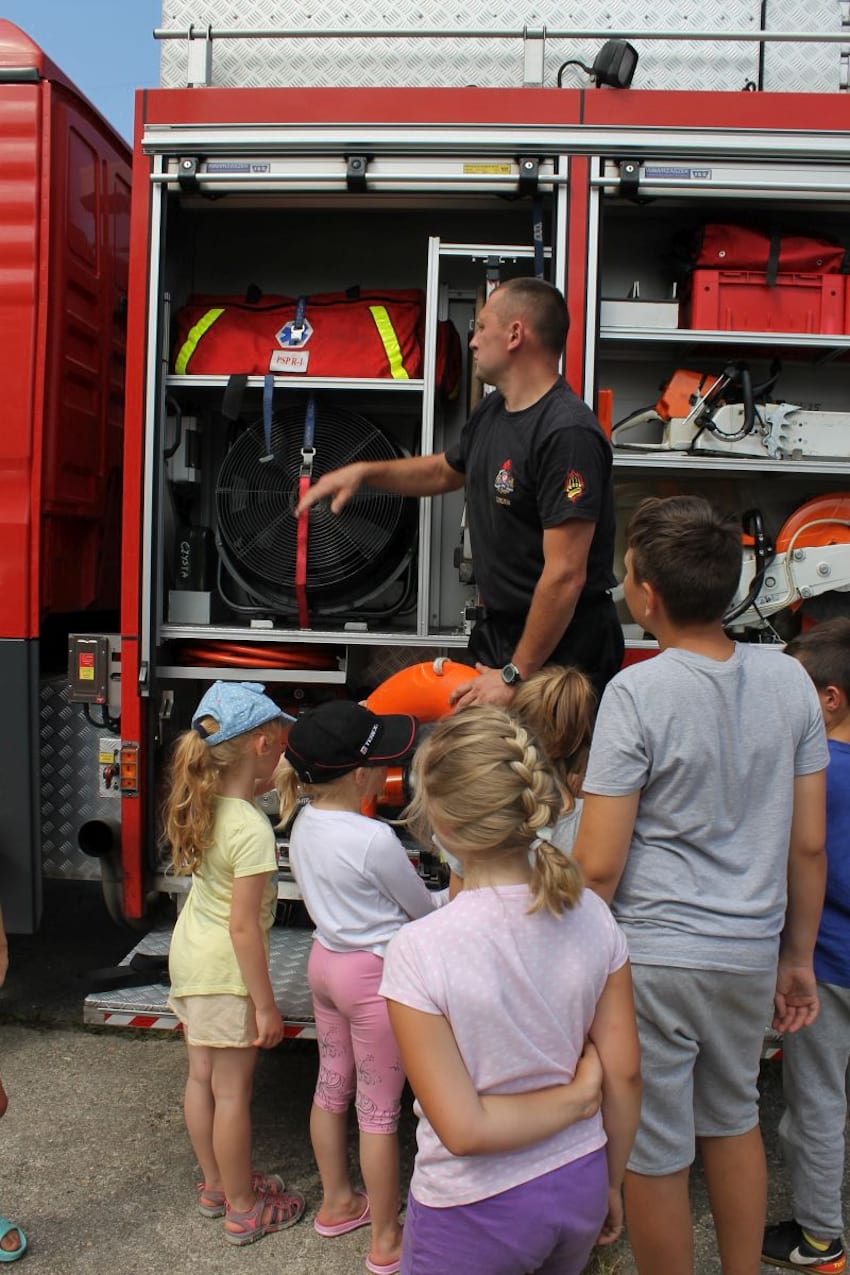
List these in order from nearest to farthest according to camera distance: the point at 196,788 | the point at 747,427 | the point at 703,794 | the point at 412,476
A: the point at 703,794, the point at 196,788, the point at 412,476, the point at 747,427

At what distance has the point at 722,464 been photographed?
372 centimetres

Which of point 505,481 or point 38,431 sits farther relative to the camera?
point 38,431

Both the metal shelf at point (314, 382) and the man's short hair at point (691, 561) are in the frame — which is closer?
the man's short hair at point (691, 561)

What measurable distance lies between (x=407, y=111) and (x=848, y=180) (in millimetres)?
1389

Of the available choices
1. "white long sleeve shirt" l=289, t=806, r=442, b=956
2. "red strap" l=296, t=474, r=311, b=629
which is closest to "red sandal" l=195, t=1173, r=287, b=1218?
"white long sleeve shirt" l=289, t=806, r=442, b=956

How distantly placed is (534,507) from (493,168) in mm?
1268

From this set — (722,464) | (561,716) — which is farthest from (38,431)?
(722,464)

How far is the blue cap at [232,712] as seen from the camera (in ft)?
8.44

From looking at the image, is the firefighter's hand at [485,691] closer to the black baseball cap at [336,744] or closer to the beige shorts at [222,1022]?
the black baseball cap at [336,744]

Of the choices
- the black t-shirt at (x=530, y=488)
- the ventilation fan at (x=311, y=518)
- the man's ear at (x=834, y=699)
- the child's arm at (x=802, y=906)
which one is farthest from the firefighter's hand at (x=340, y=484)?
the child's arm at (x=802, y=906)

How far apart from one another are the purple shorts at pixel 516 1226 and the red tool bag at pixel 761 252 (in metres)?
3.14

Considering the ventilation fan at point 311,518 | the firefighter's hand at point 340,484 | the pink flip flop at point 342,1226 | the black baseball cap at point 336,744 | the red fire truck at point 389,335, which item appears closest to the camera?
the black baseball cap at point 336,744

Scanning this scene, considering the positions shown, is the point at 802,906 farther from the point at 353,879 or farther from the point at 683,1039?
the point at 353,879

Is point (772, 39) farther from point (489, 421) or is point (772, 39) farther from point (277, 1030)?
point (277, 1030)
